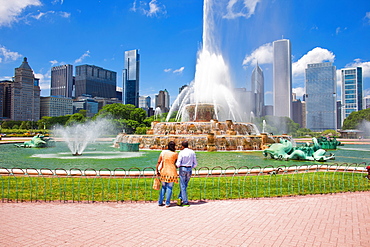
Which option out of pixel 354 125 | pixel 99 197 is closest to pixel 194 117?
pixel 99 197

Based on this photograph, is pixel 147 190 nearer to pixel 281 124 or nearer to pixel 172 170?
pixel 172 170

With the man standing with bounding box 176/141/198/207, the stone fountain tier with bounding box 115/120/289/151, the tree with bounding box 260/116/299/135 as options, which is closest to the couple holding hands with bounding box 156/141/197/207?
the man standing with bounding box 176/141/198/207

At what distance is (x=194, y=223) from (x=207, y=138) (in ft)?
68.1

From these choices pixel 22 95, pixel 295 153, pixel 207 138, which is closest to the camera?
pixel 295 153

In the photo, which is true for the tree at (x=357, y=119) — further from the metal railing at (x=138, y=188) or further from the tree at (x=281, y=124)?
the metal railing at (x=138, y=188)

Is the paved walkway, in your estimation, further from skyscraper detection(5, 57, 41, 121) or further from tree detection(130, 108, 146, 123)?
skyscraper detection(5, 57, 41, 121)

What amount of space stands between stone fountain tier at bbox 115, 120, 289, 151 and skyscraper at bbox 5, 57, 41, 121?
173 meters

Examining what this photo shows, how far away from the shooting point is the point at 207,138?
88.8 feet

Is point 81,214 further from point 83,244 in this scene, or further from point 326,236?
point 326,236

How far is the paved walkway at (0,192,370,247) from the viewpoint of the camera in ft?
17.7

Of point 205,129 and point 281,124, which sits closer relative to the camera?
point 205,129

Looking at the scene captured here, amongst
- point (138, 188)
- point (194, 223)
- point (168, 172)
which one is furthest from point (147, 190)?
point (194, 223)

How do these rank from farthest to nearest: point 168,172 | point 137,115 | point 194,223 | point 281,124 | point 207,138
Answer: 1. point 281,124
2. point 137,115
3. point 207,138
4. point 168,172
5. point 194,223

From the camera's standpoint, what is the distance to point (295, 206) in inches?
312
